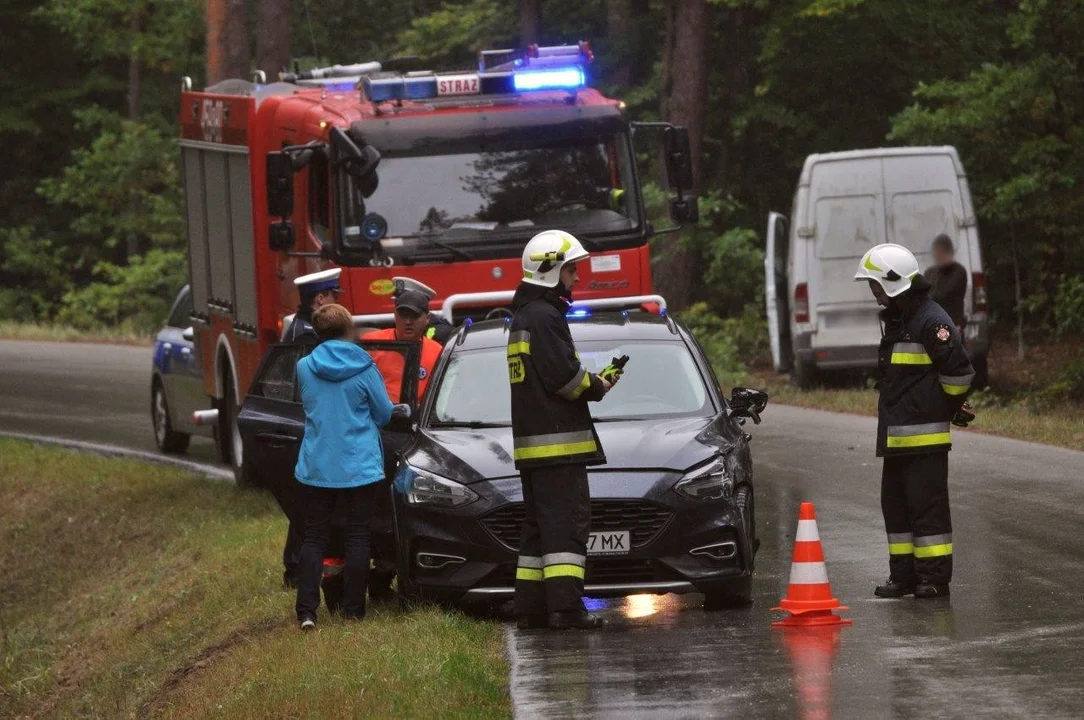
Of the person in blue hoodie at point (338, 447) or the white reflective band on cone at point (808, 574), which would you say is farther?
the person in blue hoodie at point (338, 447)

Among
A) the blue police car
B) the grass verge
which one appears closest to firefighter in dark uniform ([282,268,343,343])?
the blue police car

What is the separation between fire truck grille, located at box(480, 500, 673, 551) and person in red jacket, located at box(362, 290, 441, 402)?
169cm

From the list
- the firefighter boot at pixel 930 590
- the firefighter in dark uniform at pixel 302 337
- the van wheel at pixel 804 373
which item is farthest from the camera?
the van wheel at pixel 804 373

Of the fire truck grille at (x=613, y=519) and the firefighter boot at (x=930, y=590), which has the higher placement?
the fire truck grille at (x=613, y=519)

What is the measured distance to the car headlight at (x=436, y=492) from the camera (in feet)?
33.1

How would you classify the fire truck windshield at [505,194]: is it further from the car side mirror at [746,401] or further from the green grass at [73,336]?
the green grass at [73,336]

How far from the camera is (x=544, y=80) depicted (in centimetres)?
1582

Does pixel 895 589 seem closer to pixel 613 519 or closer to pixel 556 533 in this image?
pixel 613 519

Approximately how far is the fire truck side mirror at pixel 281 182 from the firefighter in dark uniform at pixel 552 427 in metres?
5.68

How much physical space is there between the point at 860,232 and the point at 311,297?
1091cm

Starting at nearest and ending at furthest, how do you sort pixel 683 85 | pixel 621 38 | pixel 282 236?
1. pixel 282 236
2. pixel 683 85
3. pixel 621 38

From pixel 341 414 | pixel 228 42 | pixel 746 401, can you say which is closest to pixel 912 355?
pixel 746 401

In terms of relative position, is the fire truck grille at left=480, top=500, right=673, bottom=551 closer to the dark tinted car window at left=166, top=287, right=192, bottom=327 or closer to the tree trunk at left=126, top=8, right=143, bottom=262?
the dark tinted car window at left=166, top=287, right=192, bottom=327

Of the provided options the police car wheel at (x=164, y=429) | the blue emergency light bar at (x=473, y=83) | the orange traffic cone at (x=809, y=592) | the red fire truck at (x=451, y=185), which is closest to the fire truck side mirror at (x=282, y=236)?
the red fire truck at (x=451, y=185)
